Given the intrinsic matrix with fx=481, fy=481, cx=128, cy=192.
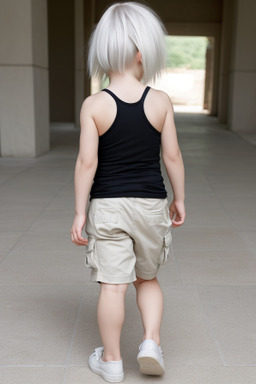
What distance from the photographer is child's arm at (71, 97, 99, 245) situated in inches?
83.7

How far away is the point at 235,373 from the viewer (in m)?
2.35

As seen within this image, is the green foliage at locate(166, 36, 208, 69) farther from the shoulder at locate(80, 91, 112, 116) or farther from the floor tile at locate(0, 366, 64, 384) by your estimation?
the floor tile at locate(0, 366, 64, 384)

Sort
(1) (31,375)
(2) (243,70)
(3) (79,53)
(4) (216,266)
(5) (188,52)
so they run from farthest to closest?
1. (5) (188,52)
2. (3) (79,53)
3. (2) (243,70)
4. (4) (216,266)
5. (1) (31,375)

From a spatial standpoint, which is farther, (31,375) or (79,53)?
(79,53)

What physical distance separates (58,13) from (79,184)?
20.1 meters

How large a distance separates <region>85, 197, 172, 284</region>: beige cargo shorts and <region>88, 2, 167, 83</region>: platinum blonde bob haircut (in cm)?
62

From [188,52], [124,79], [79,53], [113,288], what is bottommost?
[113,288]

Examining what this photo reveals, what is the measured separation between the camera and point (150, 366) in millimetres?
2211

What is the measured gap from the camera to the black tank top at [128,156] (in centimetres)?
214

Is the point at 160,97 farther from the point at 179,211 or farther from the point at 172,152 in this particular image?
the point at 179,211

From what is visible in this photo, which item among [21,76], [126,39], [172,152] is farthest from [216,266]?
[21,76]

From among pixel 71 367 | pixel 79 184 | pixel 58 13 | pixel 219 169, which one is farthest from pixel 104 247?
pixel 58 13

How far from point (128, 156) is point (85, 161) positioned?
197mm

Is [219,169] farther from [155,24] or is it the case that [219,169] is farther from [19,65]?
[155,24]
